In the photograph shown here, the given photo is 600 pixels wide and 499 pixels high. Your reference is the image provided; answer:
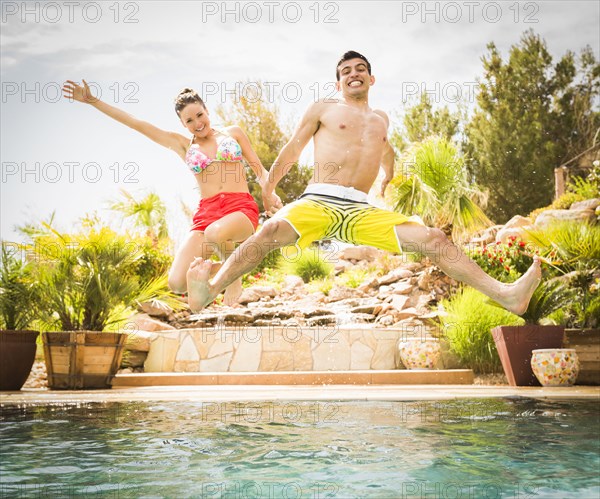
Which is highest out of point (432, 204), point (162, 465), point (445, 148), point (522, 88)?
point (522, 88)

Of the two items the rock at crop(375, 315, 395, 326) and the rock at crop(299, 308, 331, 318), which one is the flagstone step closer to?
the rock at crop(375, 315, 395, 326)

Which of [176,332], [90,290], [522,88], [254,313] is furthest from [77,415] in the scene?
[522,88]

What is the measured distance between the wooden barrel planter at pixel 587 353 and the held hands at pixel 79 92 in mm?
6998

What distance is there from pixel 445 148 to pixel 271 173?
11.2 meters

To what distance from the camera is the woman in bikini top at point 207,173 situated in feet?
15.9

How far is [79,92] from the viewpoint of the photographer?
16.2 feet

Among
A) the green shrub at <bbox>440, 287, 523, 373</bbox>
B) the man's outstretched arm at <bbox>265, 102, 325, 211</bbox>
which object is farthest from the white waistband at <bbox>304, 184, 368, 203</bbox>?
the green shrub at <bbox>440, 287, 523, 373</bbox>

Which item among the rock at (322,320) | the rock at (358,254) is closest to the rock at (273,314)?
the rock at (322,320)

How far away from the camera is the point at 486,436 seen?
5.72 meters

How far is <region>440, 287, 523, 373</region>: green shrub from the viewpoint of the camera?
1027cm

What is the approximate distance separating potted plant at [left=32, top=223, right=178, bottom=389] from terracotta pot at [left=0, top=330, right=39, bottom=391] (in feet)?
0.75

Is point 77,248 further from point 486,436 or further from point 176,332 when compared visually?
point 486,436

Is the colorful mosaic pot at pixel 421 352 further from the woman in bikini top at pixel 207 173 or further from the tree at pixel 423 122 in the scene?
the tree at pixel 423 122

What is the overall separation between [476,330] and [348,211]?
21.0 feet
